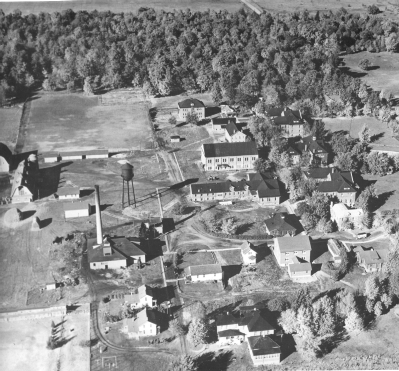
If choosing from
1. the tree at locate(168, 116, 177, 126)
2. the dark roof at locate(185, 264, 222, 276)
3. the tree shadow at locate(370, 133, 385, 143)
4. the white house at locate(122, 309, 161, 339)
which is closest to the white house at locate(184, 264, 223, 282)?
the dark roof at locate(185, 264, 222, 276)

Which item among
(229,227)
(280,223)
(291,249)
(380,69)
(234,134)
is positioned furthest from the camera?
(380,69)

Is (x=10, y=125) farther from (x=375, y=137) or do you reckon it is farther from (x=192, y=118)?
(x=375, y=137)

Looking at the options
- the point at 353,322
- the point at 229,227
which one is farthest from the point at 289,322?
the point at 229,227

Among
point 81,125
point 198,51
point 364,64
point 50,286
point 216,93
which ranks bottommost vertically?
point 81,125

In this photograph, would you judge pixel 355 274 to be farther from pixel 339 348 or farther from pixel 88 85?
pixel 88 85

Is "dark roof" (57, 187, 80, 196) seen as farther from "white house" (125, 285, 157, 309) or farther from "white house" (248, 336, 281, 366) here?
"white house" (248, 336, 281, 366)

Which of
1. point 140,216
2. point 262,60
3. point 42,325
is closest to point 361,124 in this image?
point 262,60

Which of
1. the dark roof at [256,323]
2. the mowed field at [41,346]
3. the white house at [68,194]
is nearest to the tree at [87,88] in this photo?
the white house at [68,194]
